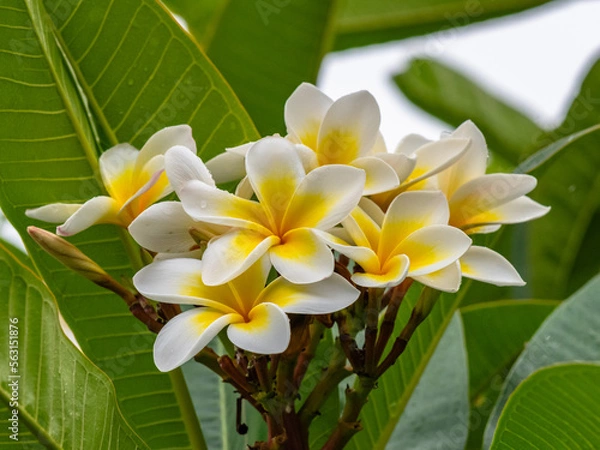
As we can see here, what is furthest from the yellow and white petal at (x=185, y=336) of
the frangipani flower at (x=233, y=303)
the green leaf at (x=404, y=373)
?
the green leaf at (x=404, y=373)

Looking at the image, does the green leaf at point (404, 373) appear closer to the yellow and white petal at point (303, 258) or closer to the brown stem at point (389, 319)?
the brown stem at point (389, 319)

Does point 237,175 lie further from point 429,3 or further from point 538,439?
point 429,3

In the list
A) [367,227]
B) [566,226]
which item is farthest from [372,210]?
[566,226]

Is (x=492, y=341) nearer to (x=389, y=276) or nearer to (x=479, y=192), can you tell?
(x=479, y=192)

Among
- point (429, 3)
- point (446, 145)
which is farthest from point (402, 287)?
point (429, 3)

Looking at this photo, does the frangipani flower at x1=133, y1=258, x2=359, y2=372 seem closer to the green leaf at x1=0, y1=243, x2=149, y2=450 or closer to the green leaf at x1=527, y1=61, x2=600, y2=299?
the green leaf at x1=0, y1=243, x2=149, y2=450

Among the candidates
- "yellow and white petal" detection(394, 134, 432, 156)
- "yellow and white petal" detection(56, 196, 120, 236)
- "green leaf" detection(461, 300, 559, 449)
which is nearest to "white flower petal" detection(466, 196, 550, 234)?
"yellow and white petal" detection(394, 134, 432, 156)
